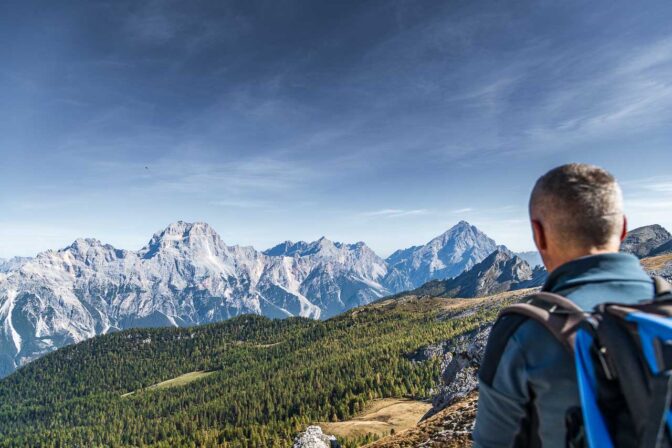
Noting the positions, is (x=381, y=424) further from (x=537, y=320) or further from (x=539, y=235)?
(x=537, y=320)

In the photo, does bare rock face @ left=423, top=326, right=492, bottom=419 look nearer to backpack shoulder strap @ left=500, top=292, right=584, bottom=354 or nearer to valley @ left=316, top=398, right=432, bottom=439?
valley @ left=316, top=398, right=432, bottom=439

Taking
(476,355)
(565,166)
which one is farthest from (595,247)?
(476,355)

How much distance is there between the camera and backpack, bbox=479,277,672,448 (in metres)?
4.01

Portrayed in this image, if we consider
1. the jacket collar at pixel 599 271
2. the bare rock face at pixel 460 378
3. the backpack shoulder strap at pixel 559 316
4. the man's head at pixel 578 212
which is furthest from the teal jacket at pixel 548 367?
the bare rock face at pixel 460 378

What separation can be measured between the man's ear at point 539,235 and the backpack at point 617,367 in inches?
45.2

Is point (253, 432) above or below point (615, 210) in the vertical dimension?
below

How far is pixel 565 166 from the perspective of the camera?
534 cm

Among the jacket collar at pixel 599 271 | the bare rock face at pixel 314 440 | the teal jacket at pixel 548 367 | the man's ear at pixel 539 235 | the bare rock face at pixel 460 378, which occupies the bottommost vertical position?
the bare rock face at pixel 314 440

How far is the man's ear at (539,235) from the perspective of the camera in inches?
211

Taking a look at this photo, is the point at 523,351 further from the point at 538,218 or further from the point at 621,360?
the point at 538,218

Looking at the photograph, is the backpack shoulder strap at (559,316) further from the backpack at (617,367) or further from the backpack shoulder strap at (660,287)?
the backpack shoulder strap at (660,287)

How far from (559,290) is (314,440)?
1993 inches

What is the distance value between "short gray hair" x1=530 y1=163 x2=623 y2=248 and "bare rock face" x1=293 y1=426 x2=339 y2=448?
48510 mm

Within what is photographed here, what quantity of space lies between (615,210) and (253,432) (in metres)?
173
